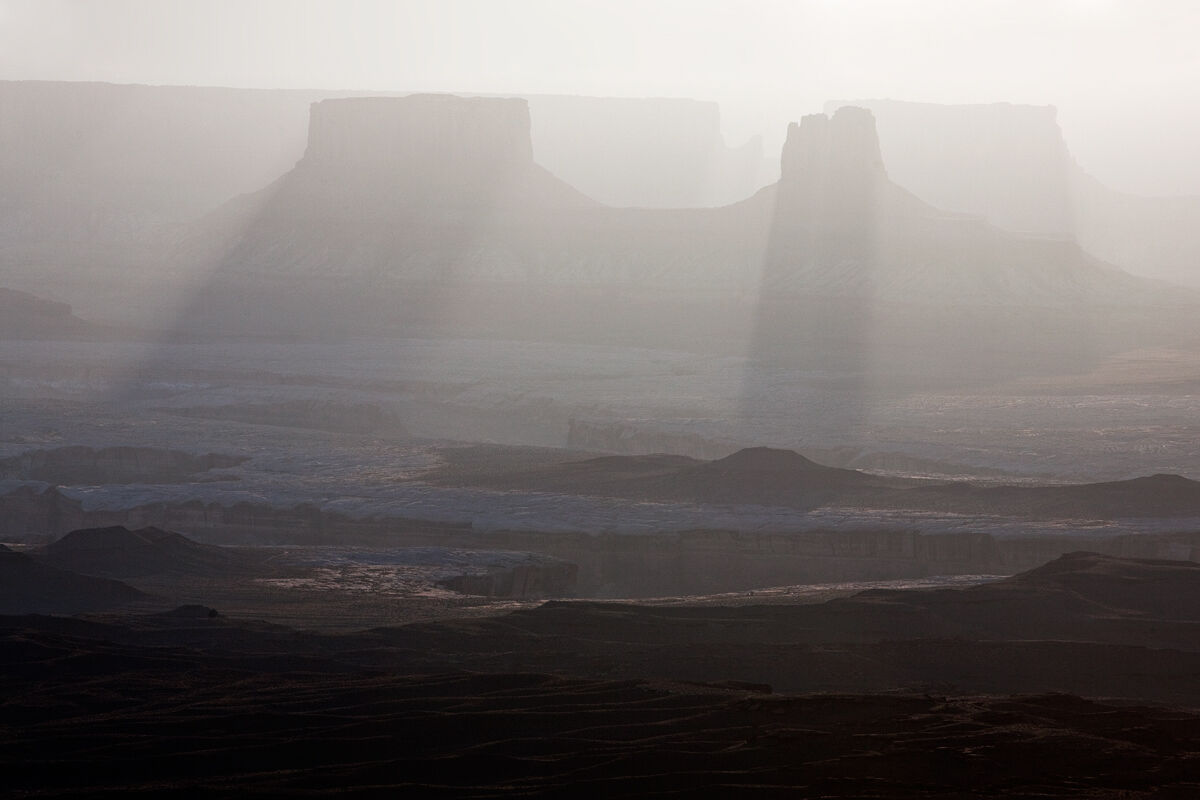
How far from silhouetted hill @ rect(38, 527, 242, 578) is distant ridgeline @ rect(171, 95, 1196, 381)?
41.5 metres

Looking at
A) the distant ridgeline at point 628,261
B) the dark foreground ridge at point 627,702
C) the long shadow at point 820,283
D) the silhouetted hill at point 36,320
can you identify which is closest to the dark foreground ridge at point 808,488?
the dark foreground ridge at point 627,702

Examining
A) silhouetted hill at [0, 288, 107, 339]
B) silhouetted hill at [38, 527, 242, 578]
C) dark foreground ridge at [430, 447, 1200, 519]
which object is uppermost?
silhouetted hill at [0, 288, 107, 339]

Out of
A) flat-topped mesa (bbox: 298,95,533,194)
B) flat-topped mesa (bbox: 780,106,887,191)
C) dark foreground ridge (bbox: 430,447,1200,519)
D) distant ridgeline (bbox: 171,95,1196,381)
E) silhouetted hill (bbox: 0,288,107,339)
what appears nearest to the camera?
dark foreground ridge (bbox: 430,447,1200,519)

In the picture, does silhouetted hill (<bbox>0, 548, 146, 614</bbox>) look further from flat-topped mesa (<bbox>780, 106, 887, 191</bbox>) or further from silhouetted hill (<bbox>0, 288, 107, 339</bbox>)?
flat-topped mesa (<bbox>780, 106, 887, 191</bbox>)

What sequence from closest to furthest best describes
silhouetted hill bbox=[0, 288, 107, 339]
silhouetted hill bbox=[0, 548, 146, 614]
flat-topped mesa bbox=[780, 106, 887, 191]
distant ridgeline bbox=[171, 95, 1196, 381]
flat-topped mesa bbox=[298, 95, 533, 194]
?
silhouetted hill bbox=[0, 548, 146, 614] < silhouetted hill bbox=[0, 288, 107, 339] < distant ridgeline bbox=[171, 95, 1196, 381] < flat-topped mesa bbox=[780, 106, 887, 191] < flat-topped mesa bbox=[298, 95, 533, 194]

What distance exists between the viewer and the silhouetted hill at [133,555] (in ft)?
69.7

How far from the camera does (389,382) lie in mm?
50688

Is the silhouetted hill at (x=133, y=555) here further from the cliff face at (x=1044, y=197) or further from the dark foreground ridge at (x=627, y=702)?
the cliff face at (x=1044, y=197)

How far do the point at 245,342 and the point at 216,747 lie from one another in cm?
5352

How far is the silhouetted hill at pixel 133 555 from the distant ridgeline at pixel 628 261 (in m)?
41.5

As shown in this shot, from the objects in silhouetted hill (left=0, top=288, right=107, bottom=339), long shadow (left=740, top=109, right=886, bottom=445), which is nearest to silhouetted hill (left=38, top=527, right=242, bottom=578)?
long shadow (left=740, top=109, right=886, bottom=445)

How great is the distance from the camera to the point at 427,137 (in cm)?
9144

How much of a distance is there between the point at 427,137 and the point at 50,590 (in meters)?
74.7

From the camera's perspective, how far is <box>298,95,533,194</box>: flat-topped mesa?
9112 cm
